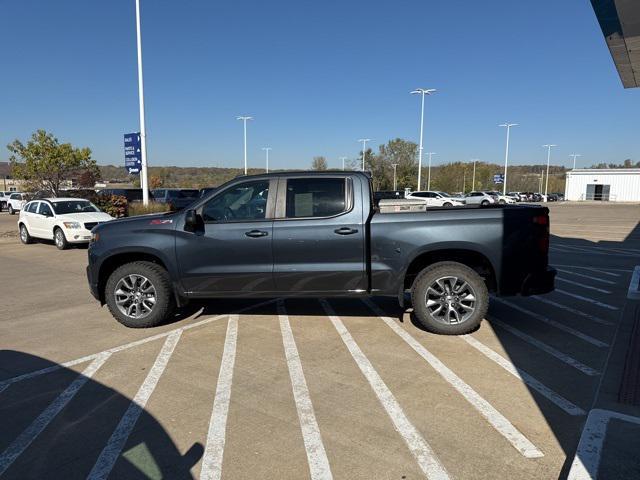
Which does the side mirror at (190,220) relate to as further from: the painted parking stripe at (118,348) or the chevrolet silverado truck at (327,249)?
the painted parking stripe at (118,348)

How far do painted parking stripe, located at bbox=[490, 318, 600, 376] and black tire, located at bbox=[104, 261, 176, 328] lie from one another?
4.20m

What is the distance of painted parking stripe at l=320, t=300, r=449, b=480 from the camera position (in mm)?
2920

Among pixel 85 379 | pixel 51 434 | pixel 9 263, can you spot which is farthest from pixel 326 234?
pixel 9 263

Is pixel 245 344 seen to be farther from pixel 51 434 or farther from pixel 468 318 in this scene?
pixel 468 318

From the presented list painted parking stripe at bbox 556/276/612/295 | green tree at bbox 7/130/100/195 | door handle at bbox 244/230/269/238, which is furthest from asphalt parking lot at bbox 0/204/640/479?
green tree at bbox 7/130/100/195

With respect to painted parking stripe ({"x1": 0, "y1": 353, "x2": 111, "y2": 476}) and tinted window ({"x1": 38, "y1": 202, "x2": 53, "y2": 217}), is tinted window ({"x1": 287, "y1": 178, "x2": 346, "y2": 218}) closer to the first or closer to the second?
painted parking stripe ({"x1": 0, "y1": 353, "x2": 111, "y2": 476})

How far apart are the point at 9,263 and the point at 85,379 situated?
900 centimetres

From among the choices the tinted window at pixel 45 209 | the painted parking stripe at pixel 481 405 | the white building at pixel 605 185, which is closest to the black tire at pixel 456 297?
the painted parking stripe at pixel 481 405

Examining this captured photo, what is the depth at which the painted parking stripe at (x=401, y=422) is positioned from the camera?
9.58 ft

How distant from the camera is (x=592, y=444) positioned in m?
3.07

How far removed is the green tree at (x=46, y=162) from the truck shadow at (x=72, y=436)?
883 inches

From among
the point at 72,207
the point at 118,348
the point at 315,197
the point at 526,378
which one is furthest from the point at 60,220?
the point at 526,378

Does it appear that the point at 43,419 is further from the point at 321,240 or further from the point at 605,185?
the point at 605,185

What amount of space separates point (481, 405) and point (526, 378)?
783 millimetres
